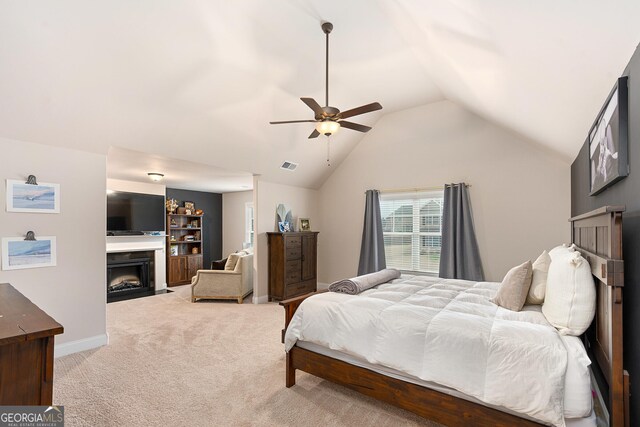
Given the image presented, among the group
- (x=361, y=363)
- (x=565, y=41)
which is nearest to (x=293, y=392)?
(x=361, y=363)

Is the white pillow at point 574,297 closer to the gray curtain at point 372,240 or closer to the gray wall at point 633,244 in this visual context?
the gray wall at point 633,244

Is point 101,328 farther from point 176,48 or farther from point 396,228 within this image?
point 396,228

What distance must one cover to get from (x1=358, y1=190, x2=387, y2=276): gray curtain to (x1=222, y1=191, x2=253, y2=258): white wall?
3651 millimetres

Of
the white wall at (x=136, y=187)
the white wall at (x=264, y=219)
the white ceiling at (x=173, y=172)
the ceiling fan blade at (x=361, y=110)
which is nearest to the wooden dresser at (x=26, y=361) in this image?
the ceiling fan blade at (x=361, y=110)

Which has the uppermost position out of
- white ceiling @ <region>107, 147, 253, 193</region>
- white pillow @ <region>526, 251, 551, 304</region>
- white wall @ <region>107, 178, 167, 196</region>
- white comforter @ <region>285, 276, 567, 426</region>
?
white ceiling @ <region>107, 147, 253, 193</region>

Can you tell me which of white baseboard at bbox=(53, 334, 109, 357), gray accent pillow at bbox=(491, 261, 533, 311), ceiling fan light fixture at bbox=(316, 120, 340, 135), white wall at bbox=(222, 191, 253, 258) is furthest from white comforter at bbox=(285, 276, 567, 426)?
white wall at bbox=(222, 191, 253, 258)

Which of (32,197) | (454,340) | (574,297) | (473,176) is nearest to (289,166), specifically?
(473,176)

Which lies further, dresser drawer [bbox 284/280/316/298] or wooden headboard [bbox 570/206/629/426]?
dresser drawer [bbox 284/280/316/298]

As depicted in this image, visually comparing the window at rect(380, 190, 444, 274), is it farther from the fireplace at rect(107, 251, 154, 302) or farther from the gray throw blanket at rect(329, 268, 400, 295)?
the fireplace at rect(107, 251, 154, 302)

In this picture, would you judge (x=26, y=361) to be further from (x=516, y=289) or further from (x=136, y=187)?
(x=136, y=187)

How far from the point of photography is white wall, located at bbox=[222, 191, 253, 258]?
8.06 m

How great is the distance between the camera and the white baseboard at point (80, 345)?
10.1ft

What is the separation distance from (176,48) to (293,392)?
3.08 metres

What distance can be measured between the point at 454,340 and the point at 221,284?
14.0ft
